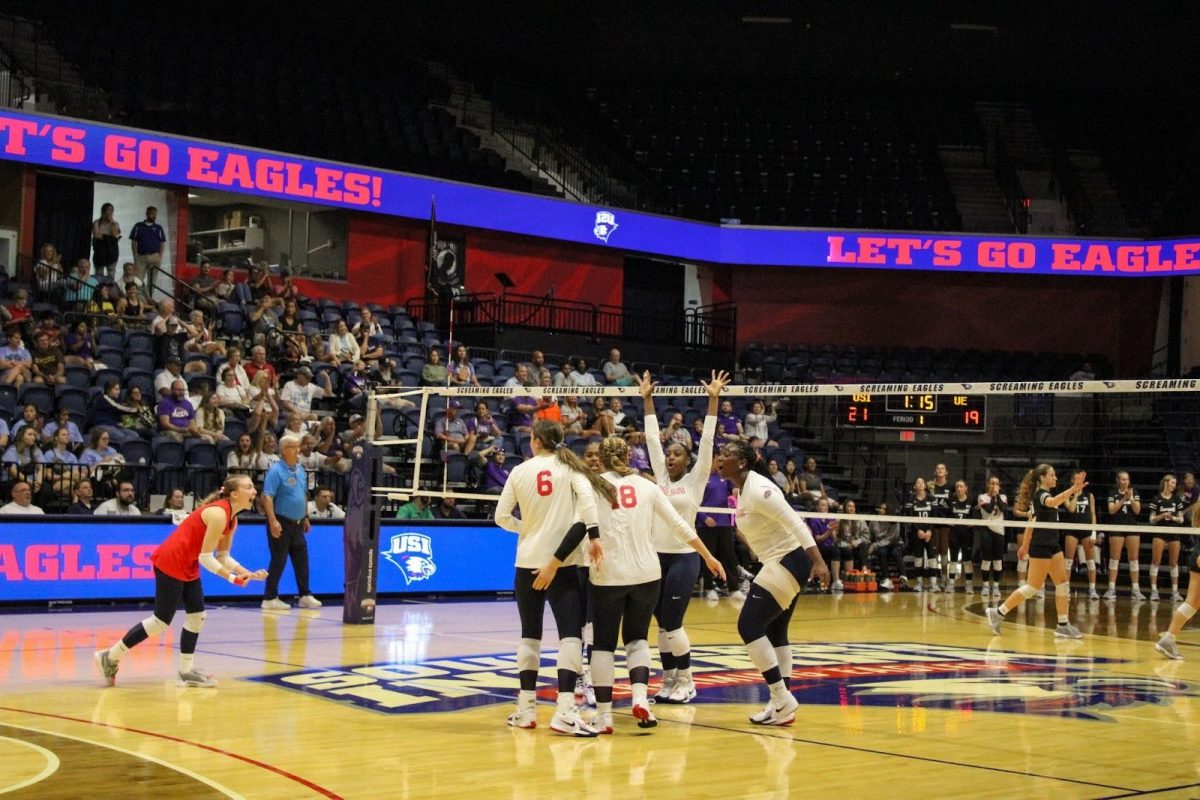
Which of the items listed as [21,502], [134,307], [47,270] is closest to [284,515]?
[21,502]

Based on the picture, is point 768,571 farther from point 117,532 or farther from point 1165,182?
point 1165,182

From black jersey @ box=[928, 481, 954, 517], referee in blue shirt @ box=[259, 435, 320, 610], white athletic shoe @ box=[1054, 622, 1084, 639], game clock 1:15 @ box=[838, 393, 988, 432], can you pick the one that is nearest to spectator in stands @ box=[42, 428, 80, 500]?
referee in blue shirt @ box=[259, 435, 320, 610]

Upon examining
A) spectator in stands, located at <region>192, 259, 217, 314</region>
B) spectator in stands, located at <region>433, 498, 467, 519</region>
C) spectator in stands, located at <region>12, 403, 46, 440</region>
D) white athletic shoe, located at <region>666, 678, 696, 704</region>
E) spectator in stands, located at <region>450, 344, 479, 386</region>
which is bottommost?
white athletic shoe, located at <region>666, 678, 696, 704</region>

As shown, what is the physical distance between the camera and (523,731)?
8500mm

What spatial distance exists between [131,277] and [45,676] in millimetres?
11897

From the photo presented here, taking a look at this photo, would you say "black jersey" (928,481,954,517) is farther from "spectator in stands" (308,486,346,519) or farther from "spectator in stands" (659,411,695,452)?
"spectator in stands" (308,486,346,519)

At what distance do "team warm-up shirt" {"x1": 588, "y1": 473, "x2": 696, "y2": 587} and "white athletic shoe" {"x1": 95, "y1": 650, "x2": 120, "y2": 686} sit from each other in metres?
3.61

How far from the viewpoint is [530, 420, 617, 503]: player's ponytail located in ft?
27.8

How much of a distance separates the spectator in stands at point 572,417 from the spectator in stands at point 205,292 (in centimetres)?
567

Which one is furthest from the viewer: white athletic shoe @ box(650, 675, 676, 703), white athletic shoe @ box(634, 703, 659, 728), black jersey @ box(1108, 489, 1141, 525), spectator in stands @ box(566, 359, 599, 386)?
spectator in stands @ box(566, 359, 599, 386)

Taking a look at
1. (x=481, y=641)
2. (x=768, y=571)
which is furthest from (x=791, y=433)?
(x=768, y=571)

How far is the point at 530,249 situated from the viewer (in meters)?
29.6

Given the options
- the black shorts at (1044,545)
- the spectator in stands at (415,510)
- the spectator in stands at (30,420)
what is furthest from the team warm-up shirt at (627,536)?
the spectator in stands at (415,510)

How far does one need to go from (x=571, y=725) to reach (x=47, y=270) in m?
15.9
